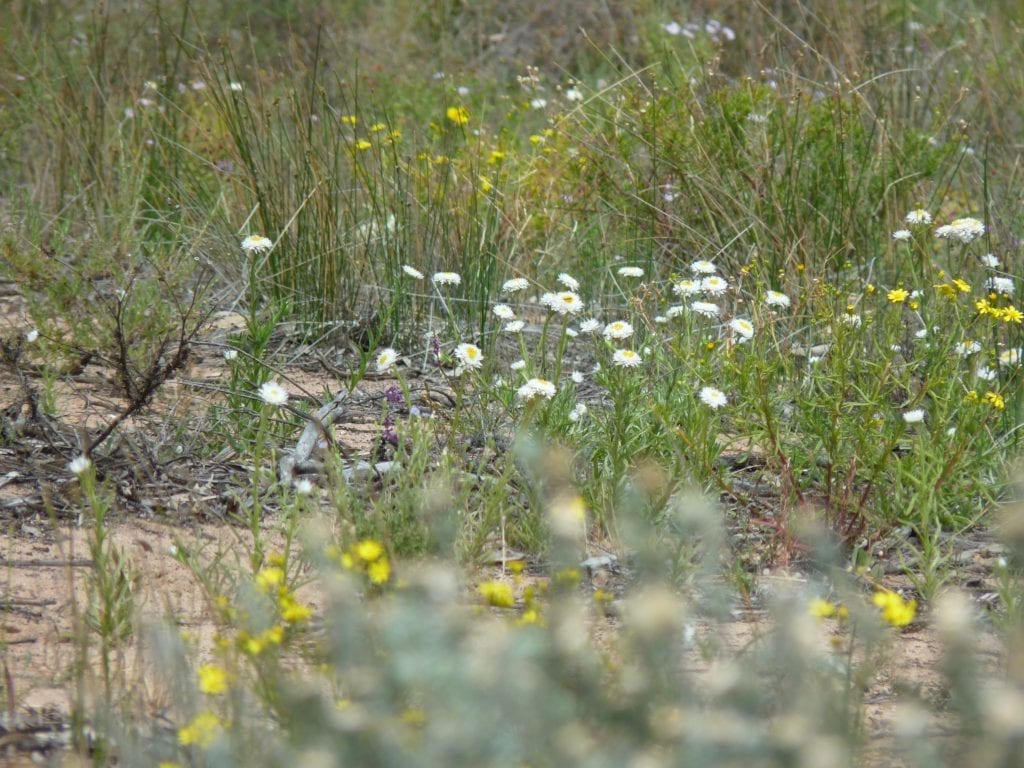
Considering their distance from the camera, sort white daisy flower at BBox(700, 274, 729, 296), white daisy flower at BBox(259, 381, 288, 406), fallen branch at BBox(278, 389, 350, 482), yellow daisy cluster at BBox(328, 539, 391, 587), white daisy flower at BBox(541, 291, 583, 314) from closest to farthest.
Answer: yellow daisy cluster at BBox(328, 539, 391, 587), white daisy flower at BBox(259, 381, 288, 406), fallen branch at BBox(278, 389, 350, 482), white daisy flower at BBox(541, 291, 583, 314), white daisy flower at BBox(700, 274, 729, 296)

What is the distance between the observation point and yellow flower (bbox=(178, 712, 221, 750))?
161 cm

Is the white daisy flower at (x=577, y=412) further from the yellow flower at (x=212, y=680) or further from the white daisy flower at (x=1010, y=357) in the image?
the yellow flower at (x=212, y=680)

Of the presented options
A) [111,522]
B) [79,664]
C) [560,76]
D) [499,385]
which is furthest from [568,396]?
[560,76]

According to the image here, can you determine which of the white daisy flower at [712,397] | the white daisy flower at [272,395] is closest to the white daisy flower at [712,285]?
the white daisy flower at [712,397]

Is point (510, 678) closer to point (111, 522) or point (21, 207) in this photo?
point (111, 522)

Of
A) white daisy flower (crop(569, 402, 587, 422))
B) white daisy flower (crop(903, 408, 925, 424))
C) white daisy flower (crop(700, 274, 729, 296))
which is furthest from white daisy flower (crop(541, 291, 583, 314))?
white daisy flower (crop(903, 408, 925, 424))

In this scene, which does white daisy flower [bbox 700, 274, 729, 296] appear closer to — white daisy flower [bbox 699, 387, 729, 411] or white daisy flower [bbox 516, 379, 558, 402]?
white daisy flower [bbox 699, 387, 729, 411]

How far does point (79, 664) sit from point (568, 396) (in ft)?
5.33

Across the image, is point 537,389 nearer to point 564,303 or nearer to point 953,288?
point 564,303

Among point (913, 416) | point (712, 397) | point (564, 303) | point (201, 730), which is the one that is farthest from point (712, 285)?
point (201, 730)

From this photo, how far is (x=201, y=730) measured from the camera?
1.63 meters

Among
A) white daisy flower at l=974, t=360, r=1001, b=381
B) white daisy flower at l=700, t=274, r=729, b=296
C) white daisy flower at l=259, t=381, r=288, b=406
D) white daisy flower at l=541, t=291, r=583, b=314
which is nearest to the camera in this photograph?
white daisy flower at l=259, t=381, r=288, b=406

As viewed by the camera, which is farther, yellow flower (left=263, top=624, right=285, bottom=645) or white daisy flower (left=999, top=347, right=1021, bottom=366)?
white daisy flower (left=999, top=347, right=1021, bottom=366)

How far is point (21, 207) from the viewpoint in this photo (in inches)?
203
